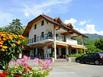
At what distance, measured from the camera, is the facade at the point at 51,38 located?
46906mm

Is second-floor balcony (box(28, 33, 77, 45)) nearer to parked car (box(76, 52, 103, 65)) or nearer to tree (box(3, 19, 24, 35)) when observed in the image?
parked car (box(76, 52, 103, 65))

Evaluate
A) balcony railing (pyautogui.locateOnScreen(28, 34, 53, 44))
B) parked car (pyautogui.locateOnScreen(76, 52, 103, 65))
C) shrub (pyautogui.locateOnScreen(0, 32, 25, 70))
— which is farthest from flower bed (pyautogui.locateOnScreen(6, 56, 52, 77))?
balcony railing (pyautogui.locateOnScreen(28, 34, 53, 44))

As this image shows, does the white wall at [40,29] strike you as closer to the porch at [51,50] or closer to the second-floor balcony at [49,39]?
Answer: the second-floor balcony at [49,39]

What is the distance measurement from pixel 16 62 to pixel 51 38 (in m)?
36.8

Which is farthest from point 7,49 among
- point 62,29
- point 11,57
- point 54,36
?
point 62,29

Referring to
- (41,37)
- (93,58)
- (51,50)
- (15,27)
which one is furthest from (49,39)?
(15,27)

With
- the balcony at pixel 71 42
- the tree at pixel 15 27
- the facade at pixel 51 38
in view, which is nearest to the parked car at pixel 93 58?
the facade at pixel 51 38

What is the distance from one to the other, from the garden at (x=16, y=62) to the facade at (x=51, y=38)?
3406 cm

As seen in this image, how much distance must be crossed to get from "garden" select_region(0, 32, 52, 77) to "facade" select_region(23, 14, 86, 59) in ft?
112

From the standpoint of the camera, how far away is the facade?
1847 inches

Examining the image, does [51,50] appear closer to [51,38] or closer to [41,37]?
[51,38]

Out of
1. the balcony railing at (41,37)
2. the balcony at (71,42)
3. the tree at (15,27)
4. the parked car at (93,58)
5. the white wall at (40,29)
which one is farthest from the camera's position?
the tree at (15,27)

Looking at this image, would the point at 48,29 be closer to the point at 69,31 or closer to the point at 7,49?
the point at 69,31

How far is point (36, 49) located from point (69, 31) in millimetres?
6988
